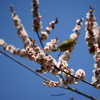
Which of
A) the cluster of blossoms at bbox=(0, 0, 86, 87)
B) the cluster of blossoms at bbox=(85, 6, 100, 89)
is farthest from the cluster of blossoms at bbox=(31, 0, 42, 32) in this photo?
the cluster of blossoms at bbox=(85, 6, 100, 89)

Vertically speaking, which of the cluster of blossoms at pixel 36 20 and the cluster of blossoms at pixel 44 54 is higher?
the cluster of blossoms at pixel 36 20

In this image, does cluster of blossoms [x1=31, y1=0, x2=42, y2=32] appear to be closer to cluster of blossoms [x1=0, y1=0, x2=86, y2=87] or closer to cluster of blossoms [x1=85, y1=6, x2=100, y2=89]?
cluster of blossoms [x1=0, y1=0, x2=86, y2=87]

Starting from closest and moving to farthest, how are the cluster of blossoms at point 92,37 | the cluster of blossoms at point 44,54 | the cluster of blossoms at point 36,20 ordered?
1. the cluster of blossoms at point 92,37
2. the cluster of blossoms at point 44,54
3. the cluster of blossoms at point 36,20

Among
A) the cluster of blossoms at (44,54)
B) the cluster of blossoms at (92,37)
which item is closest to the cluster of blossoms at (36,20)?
the cluster of blossoms at (44,54)

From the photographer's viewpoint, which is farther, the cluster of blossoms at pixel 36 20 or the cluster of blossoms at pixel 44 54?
the cluster of blossoms at pixel 36 20

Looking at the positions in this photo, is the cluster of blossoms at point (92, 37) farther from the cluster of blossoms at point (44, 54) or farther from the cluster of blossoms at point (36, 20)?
the cluster of blossoms at point (36, 20)

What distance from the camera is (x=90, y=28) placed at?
2525 millimetres

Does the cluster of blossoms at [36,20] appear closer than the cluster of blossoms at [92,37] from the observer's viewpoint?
No

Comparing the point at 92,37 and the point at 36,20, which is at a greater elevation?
the point at 36,20

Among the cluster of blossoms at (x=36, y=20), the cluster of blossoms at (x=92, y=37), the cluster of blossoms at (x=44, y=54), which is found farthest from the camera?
the cluster of blossoms at (x=36, y=20)

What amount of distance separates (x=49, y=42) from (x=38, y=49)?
0.56 metres

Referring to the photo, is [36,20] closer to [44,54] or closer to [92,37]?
[44,54]

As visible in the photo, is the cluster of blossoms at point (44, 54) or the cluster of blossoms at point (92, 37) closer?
the cluster of blossoms at point (92, 37)

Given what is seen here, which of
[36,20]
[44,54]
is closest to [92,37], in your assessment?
[44,54]
